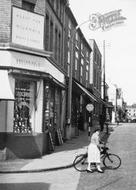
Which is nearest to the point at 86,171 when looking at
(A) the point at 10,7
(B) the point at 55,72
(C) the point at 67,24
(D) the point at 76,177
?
(D) the point at 76,177

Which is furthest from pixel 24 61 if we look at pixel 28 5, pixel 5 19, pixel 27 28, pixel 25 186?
pixel 25 186

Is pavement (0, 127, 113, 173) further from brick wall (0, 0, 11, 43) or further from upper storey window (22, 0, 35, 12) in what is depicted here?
upper storey window (22, 0, 35, 12)

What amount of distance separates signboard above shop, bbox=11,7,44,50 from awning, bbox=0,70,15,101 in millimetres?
1591

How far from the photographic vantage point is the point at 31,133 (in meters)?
20.0

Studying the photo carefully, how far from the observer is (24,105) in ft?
65.7

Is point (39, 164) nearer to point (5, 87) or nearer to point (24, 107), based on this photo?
point (5, 87)

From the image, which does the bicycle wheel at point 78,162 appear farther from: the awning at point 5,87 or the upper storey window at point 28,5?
the upper storey window at point 28,5

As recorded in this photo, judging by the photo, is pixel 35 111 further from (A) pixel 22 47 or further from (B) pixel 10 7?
(B) pixel 10 7

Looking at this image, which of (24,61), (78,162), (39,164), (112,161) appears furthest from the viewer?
(24,61)

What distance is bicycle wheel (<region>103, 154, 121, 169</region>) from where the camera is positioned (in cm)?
1656

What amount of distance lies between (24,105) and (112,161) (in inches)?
207

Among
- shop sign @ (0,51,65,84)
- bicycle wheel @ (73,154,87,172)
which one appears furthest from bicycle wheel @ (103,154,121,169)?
shop sign @ (0,51,65,84)

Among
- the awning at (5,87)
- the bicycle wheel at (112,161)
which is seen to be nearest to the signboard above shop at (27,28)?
the awning at (5,87)

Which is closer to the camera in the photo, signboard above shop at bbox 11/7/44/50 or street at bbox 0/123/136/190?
street at bbox 0/123/136/190
